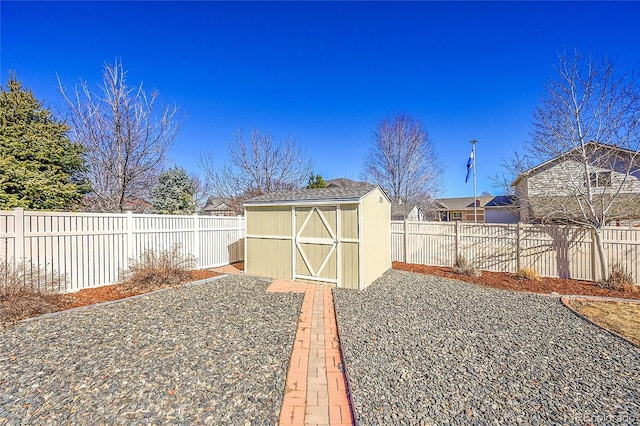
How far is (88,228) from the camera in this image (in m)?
6.02

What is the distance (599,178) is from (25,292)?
13968 millimetres

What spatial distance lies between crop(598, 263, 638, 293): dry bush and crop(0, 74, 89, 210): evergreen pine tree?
15.5 meters

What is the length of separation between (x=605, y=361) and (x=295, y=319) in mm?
4290

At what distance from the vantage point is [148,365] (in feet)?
9.93

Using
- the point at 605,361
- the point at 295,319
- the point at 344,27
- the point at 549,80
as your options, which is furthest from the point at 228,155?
the point at 605,361

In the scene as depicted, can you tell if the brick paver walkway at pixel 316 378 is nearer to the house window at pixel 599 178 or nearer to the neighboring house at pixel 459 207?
the house window at pixel 599 178

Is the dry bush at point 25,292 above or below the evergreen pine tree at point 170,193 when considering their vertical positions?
below

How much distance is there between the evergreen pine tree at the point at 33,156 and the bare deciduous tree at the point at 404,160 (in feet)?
56.4

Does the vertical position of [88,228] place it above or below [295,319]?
above

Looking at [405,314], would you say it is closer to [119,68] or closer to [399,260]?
[399,260]

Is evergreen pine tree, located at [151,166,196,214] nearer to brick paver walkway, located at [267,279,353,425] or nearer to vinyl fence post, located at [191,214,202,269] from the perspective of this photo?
vinyl fence post, located at [191,214,202,269]

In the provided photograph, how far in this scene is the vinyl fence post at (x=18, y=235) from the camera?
495cm

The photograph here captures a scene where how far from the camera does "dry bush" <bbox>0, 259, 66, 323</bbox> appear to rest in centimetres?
423

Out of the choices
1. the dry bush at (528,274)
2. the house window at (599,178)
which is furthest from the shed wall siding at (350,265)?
the house window at (599,178)
